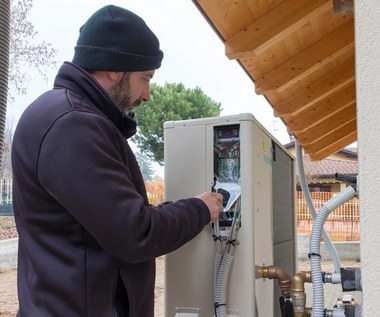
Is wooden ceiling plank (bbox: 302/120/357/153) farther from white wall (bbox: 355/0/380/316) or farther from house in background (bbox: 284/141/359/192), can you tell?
house in background (bbox: 284/141/359/192)

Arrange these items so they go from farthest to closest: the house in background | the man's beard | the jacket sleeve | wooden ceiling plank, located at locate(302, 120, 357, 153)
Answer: the house in background → wooden ceiling plank, located at locate(302, 120, 357, 153) → the man's beard → the jacket sleeve

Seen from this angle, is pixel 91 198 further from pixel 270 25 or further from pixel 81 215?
pixel 270 25

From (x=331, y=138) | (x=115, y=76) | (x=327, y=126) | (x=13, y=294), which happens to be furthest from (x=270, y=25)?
(x=13, y=294)

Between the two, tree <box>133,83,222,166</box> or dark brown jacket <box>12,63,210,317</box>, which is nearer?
dark brown jacket <box>12,63,210,317</box>

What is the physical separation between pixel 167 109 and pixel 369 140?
22042mm

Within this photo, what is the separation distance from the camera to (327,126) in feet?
19.5

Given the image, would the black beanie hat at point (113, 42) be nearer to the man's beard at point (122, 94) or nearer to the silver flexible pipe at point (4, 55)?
the man's beard at point (122, 94)

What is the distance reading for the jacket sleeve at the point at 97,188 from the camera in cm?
105

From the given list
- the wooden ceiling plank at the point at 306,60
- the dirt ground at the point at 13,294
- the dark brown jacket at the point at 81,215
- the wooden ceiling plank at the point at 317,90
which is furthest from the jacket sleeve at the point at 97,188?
the dirt ground at the point at 13,294

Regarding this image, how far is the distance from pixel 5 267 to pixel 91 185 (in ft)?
29.9

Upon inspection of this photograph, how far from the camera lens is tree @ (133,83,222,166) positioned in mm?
22391

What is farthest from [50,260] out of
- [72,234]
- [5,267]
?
[5,267]

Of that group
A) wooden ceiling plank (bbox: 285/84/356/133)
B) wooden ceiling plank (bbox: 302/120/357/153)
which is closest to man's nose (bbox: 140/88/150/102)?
wooden ceiling plank (bbox: 285/84/356/133)

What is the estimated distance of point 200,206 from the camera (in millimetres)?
1289
